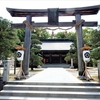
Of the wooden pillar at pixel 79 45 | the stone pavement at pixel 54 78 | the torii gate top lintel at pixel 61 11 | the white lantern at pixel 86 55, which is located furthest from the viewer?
the torii gate top lintel at pixel 61 11

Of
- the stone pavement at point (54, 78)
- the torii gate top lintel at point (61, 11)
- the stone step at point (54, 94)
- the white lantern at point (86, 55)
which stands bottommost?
the stone step at point (54, 94)

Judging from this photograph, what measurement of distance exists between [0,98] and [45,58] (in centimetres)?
2180

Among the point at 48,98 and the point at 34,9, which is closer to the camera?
the point at 48,98

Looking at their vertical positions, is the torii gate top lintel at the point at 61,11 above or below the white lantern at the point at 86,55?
above

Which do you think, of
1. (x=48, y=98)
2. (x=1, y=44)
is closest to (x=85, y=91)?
(x=48, y=98)

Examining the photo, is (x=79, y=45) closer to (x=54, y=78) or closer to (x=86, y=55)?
(x=86, y=55)

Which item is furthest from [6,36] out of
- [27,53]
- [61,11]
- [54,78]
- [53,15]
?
[54,78]

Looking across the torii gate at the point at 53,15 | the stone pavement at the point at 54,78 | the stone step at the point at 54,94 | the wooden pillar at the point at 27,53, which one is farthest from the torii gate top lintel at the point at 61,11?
the stone step at the point at 54,94

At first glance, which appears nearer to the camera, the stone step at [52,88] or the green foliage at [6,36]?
the stone step at [52,88]

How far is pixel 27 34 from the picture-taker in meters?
8.55

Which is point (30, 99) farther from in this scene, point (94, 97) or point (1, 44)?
point (1, 44)

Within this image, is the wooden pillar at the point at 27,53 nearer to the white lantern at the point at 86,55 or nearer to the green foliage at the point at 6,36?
the green foliage at the point at 6,36

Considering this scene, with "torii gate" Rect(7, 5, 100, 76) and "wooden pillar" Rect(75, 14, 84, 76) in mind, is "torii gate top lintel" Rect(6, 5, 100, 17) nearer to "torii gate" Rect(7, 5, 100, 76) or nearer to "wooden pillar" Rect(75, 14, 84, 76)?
"torii gate" Rect(7, 5, 100, 76)

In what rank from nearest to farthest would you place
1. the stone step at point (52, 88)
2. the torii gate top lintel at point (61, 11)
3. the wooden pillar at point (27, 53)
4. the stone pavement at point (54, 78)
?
the stone step at point (52, 88) < the stone pavement at point (54, 78) < the wooden pillar at point (27, 53) < the torii gate top lintel at point (61, 11)
